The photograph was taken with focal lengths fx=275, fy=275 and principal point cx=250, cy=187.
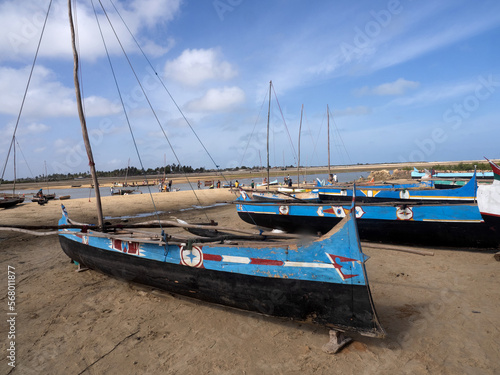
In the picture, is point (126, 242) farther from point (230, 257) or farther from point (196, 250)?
point (230, 257)

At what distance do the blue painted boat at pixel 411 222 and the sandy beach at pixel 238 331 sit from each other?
1365mm

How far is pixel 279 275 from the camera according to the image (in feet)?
15.7

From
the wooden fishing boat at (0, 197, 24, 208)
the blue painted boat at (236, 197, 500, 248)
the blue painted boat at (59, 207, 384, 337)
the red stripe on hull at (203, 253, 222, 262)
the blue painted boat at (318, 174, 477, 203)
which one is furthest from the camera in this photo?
the wooden fishing boat at (0, 197, 24, 208)

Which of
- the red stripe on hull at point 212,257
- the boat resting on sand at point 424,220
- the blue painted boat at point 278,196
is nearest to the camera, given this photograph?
the red stripe on hull at point 212,257

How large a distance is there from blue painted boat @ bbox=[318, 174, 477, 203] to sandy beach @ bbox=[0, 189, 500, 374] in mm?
5230

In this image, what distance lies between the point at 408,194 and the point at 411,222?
16.0 ft

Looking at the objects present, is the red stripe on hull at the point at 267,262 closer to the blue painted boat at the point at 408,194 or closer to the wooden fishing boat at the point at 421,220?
the wooden fishing boat at the point at 421,220

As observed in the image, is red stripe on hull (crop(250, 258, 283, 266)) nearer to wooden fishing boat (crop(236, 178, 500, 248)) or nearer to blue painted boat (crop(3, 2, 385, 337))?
blue painted boat (crop(3, 2, 385, 337))

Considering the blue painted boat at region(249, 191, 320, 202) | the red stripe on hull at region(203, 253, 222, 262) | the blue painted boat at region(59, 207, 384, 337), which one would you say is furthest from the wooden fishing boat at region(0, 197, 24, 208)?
the red stripe on hull at region(203, 253, 222, 262)

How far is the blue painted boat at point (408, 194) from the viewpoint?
1184 centimetres

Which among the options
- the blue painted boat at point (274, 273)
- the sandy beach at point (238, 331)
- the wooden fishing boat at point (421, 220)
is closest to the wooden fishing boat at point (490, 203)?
the wooden fishing boat at point (421, 220)

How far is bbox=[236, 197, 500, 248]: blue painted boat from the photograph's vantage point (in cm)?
875

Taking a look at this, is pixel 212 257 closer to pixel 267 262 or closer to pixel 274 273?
pixel 267 262

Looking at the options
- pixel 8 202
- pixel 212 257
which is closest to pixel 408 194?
pixel 212 257
